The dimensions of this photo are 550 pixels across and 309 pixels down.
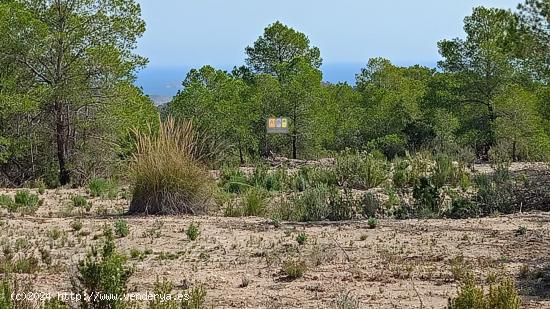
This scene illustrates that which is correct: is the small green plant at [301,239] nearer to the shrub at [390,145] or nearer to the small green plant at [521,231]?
the small green plant at [521,231]

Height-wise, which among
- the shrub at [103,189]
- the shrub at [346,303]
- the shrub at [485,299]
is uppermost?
the shrub at [103,189]

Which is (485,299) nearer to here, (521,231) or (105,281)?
(105,281)

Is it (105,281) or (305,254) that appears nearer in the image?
Answer: (105,281)

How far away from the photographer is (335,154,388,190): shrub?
13.4m

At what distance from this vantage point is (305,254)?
293 inches

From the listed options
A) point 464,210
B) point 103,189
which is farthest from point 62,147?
point 464,210

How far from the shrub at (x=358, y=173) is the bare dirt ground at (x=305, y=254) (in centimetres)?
357

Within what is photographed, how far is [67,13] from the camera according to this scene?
17172 millimetres

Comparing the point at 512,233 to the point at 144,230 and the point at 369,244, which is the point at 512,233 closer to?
the point at 369,244

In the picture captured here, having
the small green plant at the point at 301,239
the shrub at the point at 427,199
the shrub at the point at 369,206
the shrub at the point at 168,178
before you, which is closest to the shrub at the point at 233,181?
the shrub at the point at 168,178

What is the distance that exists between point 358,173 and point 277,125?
480 inches

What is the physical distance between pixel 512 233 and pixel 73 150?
12.7 m

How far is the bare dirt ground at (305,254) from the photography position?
5871 millimetres

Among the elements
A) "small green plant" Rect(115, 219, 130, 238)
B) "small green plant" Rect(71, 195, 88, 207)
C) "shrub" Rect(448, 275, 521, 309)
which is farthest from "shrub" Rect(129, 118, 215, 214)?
"shrub" Rect(448, 275, 521, 309)
